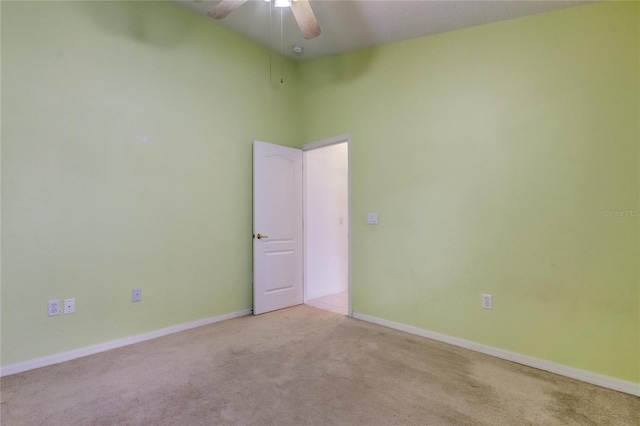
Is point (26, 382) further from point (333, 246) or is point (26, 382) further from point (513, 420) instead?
point (333, 246)

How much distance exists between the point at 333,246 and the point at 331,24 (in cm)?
279

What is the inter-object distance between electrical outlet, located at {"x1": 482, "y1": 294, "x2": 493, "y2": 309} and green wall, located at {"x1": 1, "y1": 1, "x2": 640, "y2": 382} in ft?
0.19

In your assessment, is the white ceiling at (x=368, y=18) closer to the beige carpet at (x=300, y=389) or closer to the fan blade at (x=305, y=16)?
the fan blade at (x=305, y=16)

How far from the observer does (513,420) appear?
165 cm

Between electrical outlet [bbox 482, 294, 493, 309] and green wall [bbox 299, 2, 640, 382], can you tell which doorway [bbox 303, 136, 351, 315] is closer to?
green wall [bbox 299, 2, 640, 382]

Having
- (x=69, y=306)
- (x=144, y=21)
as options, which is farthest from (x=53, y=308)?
(x=144, y=21)

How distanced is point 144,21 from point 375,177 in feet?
8.43

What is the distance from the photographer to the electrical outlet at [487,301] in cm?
248

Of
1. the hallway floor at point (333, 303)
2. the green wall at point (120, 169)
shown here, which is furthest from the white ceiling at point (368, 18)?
the hallway floor at point (333, 303)

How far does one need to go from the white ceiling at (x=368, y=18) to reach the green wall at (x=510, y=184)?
0.10 m

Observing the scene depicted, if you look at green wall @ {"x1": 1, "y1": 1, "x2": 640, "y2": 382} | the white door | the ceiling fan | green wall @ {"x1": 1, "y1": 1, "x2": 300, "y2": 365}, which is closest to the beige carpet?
green wall @ {"x1": 1, "y1": 1, "x2": 640, "y2": 382}

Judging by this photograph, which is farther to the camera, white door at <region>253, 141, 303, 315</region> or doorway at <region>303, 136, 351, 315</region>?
doorway at <region>303, 136, 351, 315</region>

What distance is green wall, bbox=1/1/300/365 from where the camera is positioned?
7.18ft

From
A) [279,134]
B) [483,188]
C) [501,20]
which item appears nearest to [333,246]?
[279,134]
